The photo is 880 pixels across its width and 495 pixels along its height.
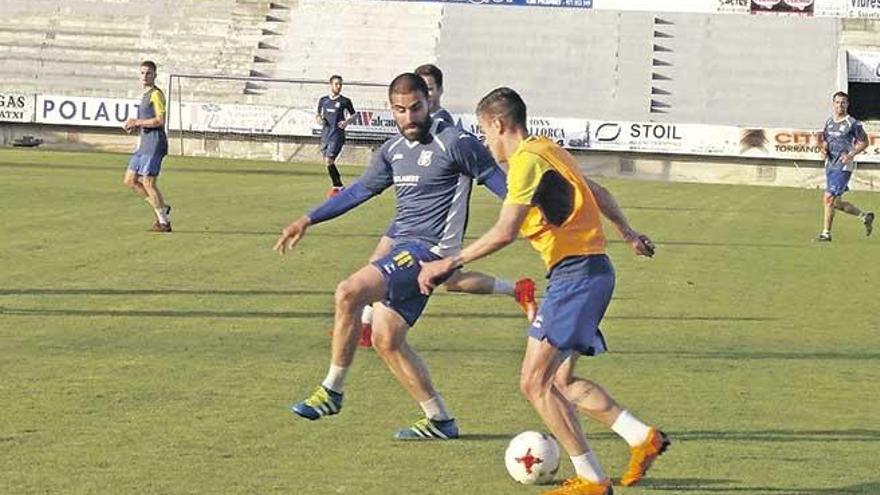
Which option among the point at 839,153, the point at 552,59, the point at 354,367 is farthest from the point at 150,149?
the point at 552,59

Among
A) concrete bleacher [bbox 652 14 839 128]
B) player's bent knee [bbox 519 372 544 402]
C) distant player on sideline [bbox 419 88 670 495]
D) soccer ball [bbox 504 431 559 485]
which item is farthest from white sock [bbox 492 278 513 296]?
concrete bleacher [bbox 652 14 839 128]

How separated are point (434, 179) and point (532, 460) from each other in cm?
201

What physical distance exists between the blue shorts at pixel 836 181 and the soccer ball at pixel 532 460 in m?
18.3

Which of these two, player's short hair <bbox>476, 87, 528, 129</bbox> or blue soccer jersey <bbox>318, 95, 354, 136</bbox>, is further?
blue soccer jersey <bbox>318, 95, 354, 136</bbox>

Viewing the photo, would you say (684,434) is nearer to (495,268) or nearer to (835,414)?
(835,414)

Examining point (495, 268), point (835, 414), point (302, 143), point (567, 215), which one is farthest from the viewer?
point (302, 143)

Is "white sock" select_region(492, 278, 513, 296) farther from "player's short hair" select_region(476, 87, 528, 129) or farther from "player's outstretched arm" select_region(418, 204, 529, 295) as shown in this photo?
"player's outstretched arm" select_region(418, 204, 529, 295)

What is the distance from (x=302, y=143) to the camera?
48.9m

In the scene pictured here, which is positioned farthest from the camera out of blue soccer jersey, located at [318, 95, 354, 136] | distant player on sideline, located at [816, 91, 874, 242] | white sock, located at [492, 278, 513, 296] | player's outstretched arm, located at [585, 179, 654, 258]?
blue soccer jersey, located at [318, 95, 354, 136]

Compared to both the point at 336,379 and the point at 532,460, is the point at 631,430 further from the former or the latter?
the point at 336,379

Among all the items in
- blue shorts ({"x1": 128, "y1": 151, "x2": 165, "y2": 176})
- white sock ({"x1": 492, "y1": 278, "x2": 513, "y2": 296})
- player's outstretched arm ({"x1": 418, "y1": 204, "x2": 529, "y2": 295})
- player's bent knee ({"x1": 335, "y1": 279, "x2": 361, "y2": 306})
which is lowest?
white sock ({"x1": 492, "y1": 278, "x2": 513, "y2": 296})

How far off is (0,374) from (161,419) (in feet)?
5.97

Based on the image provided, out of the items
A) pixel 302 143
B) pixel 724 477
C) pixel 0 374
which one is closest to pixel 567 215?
pixel 724 477

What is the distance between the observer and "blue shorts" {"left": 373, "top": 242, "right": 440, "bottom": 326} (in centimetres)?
959
